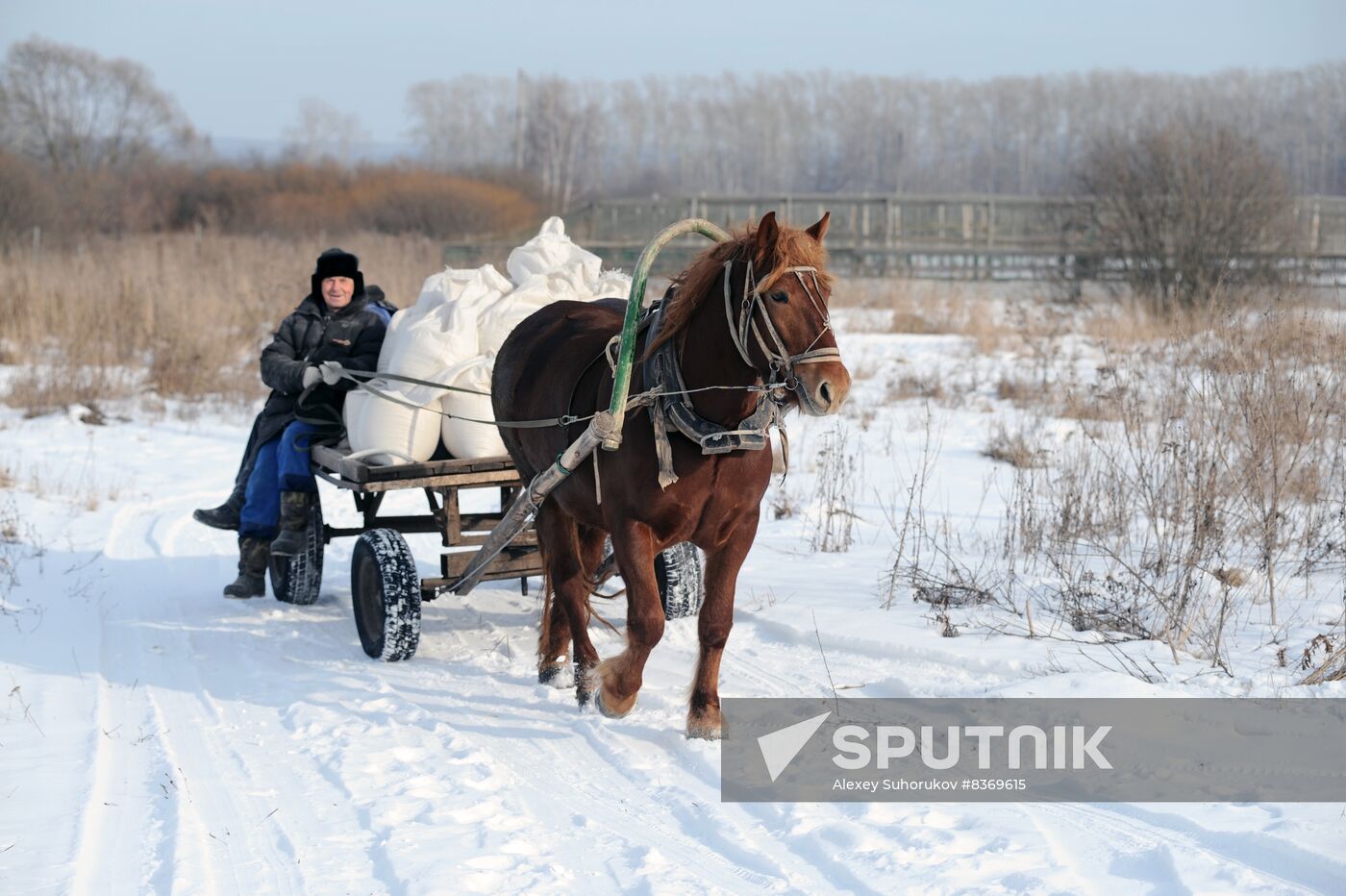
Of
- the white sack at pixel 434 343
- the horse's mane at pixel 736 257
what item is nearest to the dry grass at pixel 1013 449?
the white sack at pixel 434 343

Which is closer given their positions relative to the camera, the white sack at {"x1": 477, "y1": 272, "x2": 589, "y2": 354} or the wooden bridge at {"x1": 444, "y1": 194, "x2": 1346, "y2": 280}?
the white sack at {"x1": 477, "y1": 272, "x2": 589, "y2": 354}

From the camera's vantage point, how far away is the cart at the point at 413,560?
237 inches

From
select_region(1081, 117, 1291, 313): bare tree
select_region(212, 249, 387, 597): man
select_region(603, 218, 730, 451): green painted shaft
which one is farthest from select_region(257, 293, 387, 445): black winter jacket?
select_region(1081, 117, 1291, 313): bare tree

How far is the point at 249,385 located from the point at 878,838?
13084 millimetres

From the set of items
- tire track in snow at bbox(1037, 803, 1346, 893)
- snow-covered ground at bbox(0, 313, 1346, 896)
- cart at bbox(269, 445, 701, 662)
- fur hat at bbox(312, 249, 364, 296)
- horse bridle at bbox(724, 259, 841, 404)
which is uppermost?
fur hat at bbox(312, 249, 364, 296)

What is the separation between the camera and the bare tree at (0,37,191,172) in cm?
5053

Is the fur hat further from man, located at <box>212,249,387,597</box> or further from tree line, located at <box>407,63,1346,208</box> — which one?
tree line, located at <box>407,63,1346,208</box>

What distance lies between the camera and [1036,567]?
7.09 meters

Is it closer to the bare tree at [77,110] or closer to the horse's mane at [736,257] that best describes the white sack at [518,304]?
the horse's mane at [736,257]

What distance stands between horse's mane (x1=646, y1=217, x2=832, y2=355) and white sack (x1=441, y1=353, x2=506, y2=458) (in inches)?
78.7

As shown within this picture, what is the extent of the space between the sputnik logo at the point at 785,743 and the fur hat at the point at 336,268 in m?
3.83

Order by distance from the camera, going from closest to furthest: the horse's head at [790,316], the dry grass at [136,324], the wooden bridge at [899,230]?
the horse's head at [790,316] → the dry grass at [136,324] → the wooden bridge at [899,230]

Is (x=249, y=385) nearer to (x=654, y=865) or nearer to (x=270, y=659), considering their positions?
(x=270, y=659)

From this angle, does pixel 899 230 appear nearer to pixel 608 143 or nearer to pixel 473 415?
pixel 473 415
